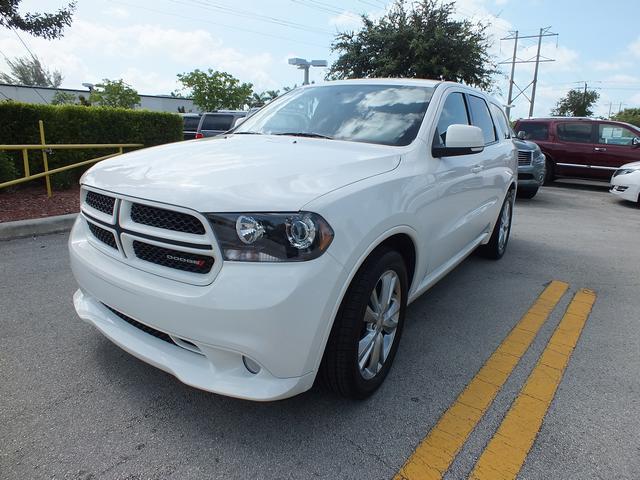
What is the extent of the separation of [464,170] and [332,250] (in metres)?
1.87

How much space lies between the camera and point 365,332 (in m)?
2.30

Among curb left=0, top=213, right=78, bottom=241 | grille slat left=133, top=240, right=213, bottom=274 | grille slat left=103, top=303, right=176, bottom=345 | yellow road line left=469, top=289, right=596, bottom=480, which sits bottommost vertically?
yellow road line left=469, top=289, right=596, bottom=480

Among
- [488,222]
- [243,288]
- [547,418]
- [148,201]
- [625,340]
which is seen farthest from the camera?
[488,222]

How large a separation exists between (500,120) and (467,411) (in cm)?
388

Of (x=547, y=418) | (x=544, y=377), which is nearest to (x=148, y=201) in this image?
(x=547, y=418)

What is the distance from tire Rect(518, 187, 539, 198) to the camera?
1017 cm

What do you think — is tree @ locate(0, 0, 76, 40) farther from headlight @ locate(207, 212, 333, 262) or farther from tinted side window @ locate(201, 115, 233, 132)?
headlight @ locate(207, 212, 333, 262)

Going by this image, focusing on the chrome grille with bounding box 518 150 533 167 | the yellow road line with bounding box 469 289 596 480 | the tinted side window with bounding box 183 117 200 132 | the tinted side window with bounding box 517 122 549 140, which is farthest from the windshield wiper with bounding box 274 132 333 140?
the tinted side window with bounding box 183 117 200 132

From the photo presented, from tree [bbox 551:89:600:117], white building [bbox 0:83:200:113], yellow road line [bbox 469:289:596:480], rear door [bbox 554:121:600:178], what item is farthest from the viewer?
tree [bbox 551:89:600:117]

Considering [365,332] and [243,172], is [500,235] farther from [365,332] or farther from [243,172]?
[243,172]

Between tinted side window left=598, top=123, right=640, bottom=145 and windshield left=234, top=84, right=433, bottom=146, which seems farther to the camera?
tinted side window left=598, top=123, right=640, bottom=145

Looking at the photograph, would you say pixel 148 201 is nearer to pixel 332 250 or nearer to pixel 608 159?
pixel 332 250

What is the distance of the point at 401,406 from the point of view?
93.8 inches

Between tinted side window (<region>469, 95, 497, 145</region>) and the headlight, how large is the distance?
2780 millimetres
